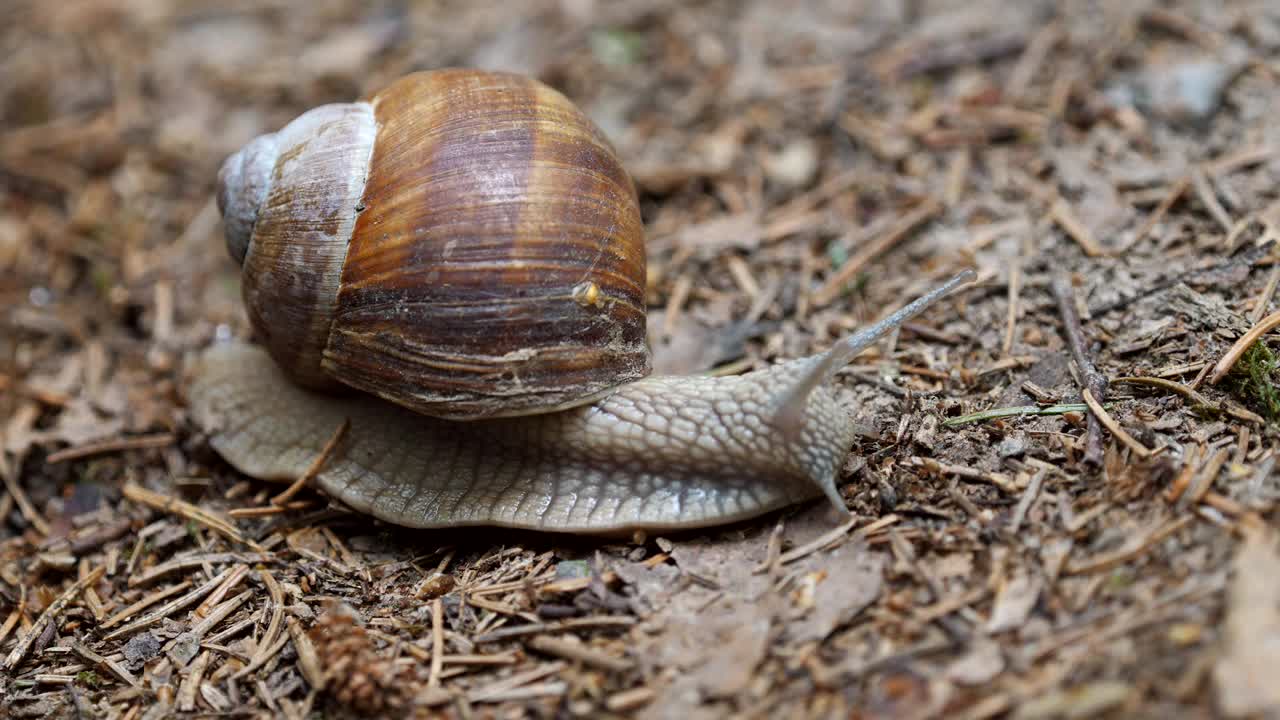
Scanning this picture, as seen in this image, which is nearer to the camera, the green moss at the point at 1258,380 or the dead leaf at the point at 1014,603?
the dead leaf at the point at 1014,603

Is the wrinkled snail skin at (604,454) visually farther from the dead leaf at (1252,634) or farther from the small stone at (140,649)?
the dead leaf at (1252,634)

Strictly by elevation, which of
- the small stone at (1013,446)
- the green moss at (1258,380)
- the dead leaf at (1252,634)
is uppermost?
the green moss at (1258,380)

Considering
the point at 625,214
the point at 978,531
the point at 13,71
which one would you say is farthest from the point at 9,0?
the point at 978,531

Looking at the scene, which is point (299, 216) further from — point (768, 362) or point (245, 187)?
point (768, 362)

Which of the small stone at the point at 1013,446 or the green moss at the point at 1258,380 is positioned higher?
the green moss at the point at 1258,380

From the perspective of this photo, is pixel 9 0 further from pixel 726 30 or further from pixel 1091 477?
pixel 1091 477

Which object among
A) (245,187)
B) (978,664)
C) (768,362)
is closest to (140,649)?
(245,187)

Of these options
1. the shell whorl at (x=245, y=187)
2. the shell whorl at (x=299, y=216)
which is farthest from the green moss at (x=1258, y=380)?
the shell whorl at (x=245, y=187)

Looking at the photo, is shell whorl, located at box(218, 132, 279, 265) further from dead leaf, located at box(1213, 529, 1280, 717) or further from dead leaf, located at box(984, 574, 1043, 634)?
dead leaf, located at box(1213, 529, 1280, 717)
